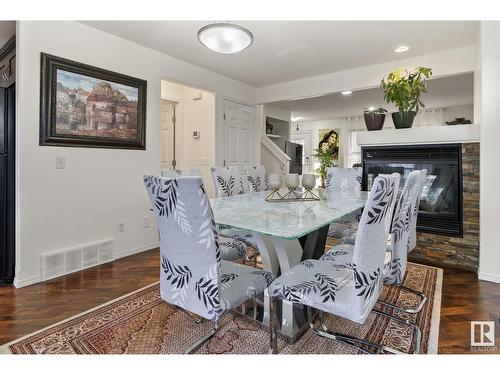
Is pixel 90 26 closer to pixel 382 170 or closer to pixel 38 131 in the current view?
pixel 38 131

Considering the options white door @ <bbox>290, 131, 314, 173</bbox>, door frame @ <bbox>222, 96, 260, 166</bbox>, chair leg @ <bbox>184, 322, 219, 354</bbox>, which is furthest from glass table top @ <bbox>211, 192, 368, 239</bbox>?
white door @ <bbox>290, 131, 314, 173</bbox>

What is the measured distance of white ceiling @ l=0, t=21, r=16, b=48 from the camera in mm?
2711

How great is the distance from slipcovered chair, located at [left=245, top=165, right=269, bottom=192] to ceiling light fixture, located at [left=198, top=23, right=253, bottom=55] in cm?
124

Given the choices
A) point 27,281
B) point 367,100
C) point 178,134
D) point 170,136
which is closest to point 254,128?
point 178,134

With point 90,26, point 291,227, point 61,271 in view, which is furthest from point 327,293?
point 90,26

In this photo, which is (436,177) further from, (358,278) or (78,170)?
(78,170)

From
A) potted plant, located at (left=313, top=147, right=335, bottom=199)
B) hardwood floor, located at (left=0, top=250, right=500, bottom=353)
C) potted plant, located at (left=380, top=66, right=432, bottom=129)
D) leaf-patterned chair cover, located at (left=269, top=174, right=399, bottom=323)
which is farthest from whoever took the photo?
potted plant, located at (left=313, top=147, right=335, bottom=199)

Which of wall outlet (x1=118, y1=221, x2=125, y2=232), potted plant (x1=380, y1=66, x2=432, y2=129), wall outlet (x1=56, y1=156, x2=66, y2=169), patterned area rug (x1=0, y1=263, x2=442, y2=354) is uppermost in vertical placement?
potted plant (x1=380, y1=66, x2=432, y2=129)

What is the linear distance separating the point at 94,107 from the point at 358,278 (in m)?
2.95

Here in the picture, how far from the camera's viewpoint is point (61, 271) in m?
2.75

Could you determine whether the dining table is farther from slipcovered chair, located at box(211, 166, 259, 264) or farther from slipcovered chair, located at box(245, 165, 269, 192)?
slipcovered chair, located at box(245, 165, 269, 192)

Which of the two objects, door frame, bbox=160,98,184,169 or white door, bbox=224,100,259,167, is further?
door frame, bbox=160,98,184,169

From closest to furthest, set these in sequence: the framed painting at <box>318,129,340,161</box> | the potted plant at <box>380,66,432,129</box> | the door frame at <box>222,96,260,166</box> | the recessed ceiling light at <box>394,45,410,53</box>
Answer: the potted plant at <box>380,66,432,129</box>, the recessed ceiling light at <box>394,45,410,53</box>, the door frame at <box>222,96,260,166</box>, the framed painting at <box>318,129,340,161</box>

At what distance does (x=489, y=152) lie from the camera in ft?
8.54
